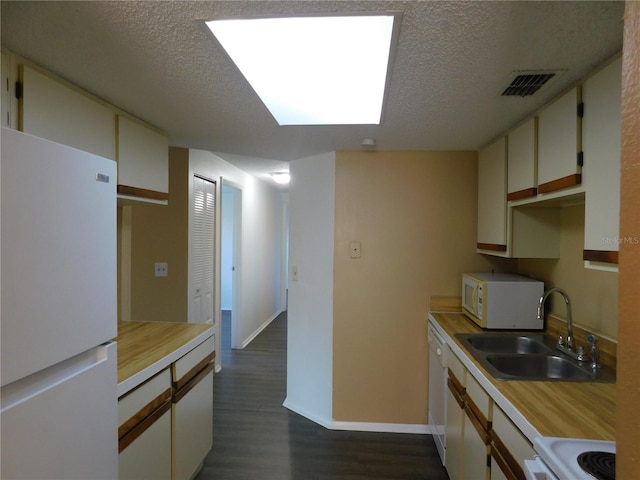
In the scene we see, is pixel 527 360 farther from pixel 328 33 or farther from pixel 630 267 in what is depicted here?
pixel 328 33

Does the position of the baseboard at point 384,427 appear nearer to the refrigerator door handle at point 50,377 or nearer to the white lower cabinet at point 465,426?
the white lower cabinet at point 465,426

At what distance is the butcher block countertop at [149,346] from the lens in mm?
1460

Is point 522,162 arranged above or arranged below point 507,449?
above

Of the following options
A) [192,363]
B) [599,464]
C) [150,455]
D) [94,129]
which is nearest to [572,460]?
[599,464]

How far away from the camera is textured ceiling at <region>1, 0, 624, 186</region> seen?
103cm

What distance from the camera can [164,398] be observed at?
5.49 feet

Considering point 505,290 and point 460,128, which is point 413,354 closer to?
point 505,290

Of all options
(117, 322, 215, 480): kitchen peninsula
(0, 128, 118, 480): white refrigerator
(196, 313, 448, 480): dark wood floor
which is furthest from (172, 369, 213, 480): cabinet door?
(0, 128, 118, 480): white refrigerator

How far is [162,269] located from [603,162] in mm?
3034

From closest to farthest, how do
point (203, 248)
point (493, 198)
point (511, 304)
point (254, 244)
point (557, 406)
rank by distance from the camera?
1. point (557, 406)
2. point (511, 304)
3. point (493, 198)
4. point (203, 248)
5. point (254, 244)

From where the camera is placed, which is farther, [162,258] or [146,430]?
[162,258]

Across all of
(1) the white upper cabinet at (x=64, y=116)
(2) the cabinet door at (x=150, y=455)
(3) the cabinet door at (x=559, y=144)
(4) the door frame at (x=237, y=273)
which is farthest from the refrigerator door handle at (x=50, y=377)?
(4) the door frame at (x=237, y=273)

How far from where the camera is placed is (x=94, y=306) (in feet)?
3.50

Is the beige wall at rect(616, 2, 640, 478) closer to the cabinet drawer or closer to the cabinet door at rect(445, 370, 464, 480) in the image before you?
the cabinet door at rect(445, 370, 464, 480)
